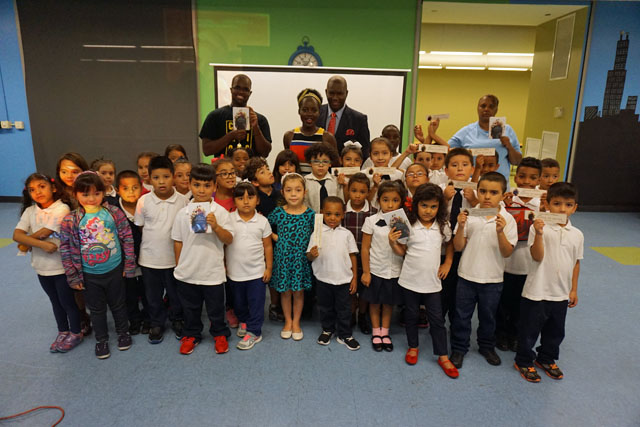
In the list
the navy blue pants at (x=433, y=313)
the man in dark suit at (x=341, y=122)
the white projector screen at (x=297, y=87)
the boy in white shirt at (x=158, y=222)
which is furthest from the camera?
the white projector screen at (x=297, y=87)

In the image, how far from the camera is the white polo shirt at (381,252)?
250 centimetres

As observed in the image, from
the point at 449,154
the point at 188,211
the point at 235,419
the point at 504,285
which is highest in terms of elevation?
the point at 449,154

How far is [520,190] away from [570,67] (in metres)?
5.54

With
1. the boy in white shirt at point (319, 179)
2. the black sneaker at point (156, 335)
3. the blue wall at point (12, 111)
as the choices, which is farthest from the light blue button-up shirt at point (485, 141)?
the blue wall at point (12, 111)

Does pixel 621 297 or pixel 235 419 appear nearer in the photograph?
pixel 235 419

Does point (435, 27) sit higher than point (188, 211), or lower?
higher

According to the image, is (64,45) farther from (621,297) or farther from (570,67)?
(570,67)

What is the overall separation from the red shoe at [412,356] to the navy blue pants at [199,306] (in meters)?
1.25

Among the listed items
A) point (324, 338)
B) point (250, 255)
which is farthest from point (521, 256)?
point (250, 255)

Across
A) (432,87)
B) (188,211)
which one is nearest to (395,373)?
(188,211)

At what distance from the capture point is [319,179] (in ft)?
9.36

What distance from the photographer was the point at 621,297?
350 cm

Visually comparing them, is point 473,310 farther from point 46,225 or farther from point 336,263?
point 46,225

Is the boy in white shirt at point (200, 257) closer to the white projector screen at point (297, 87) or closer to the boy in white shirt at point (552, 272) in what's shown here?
the boy in white shirt at point (552, 272)
